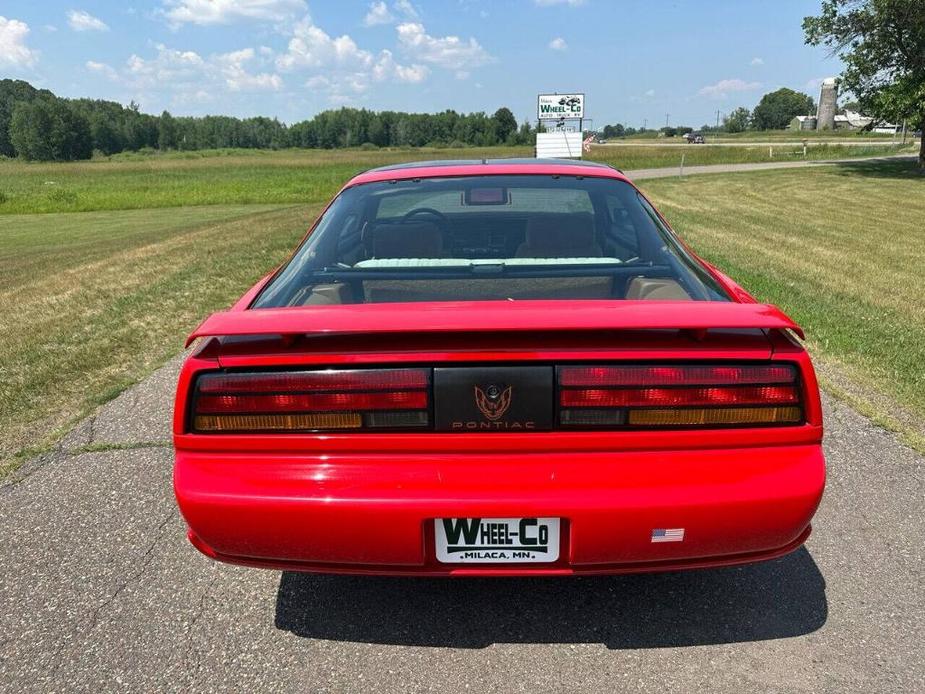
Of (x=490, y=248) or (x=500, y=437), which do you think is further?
(x=490, y=248)

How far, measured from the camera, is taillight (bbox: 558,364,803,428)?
1.88 meters

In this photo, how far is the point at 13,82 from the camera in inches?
5684

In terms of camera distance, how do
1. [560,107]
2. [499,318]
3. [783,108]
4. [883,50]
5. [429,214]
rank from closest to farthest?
[499,318]
[429,214]
[883,50]
[560,107]
[783,108]

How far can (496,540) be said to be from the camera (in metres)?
1.93

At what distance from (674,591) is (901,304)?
225 inches

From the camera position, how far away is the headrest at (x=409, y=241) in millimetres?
2820

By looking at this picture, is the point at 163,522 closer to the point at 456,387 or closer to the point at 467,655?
the point at 467,655

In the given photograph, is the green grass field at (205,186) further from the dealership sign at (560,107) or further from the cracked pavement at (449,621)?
the cracked pavement at (449,621)

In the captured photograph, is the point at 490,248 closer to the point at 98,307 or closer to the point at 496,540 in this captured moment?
the point at 496,540

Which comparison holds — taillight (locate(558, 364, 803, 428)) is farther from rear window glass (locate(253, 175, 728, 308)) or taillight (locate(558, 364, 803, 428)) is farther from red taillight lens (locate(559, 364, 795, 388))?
rear window glass (locate(253, 175, 728, 308))

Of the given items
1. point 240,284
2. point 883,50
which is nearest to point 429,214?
point 240,284

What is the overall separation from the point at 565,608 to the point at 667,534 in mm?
662

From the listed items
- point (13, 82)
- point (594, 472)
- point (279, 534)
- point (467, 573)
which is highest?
point (13, 82)

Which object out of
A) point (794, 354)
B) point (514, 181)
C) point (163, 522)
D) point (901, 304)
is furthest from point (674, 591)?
point (901, 304)
